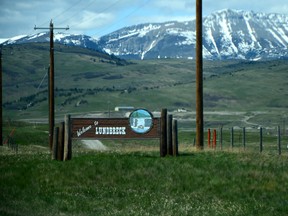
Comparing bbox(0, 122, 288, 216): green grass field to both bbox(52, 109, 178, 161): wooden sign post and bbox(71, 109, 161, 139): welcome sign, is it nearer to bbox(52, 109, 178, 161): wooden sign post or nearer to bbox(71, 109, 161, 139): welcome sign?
bbox(52, 109, 178, 161): wooden sign post

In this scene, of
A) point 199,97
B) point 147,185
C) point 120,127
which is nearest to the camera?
point 147,185

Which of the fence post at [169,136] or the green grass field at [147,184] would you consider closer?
the green grass field at [147,184]

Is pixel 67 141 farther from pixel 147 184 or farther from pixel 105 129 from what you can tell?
pixel 147 184

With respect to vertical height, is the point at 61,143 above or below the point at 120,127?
below

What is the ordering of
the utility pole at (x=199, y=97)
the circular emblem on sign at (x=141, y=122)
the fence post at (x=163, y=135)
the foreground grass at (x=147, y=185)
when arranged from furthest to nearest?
the utility pole at (x=199, y=97), the circular emblem on sign at (x=141, y=122), the fence post at (x=163, y=135), the foreground grass at (x=147, y=185)

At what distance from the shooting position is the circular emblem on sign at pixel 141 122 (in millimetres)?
24844

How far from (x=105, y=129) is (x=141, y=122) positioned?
1.33 meters

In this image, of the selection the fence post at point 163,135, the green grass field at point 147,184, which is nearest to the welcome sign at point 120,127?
the fence post at point 163,135

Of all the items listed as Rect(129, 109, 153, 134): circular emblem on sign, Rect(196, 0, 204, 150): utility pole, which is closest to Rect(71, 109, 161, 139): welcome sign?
Rect(129, 109, 153, 134): circular emblem on sign

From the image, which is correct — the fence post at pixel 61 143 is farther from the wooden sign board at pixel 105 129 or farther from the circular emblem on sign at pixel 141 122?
the circular emblem on sign at pixel 141 122

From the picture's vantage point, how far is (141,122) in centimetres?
2492

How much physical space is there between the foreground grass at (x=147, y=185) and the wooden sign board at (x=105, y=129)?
82cm

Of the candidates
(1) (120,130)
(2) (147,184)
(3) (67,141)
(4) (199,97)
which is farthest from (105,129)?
(2) (147,184)

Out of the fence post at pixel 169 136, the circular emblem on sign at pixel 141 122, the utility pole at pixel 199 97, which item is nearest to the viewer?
the fence post at pixel 169 136
